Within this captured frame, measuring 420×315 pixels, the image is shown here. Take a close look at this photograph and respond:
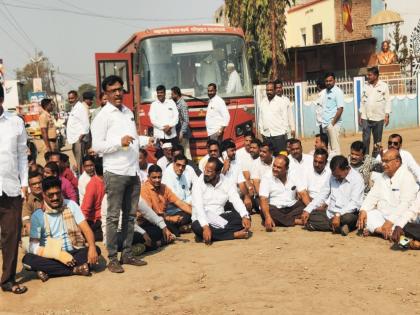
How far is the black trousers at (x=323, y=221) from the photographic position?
7.21 m

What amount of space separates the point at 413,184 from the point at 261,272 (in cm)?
217

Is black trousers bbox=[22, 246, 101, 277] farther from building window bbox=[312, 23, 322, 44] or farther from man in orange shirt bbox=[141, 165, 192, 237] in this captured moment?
building window bbox=[312, 23, 322, 44]

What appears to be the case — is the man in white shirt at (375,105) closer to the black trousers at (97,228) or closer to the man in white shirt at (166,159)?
the man in white shirt at (166,159)

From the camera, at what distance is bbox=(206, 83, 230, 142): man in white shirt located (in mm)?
10445

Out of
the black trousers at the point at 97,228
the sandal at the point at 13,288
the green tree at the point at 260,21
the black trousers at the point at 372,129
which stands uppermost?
the green tree at the point at 260,21

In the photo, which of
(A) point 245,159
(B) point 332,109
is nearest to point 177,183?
(A) point 245,159

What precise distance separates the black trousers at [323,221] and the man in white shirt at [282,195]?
0.24 m

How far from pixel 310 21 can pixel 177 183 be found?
92.1 feet

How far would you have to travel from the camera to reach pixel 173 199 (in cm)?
770

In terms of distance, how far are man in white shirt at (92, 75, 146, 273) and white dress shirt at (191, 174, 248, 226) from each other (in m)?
1.38

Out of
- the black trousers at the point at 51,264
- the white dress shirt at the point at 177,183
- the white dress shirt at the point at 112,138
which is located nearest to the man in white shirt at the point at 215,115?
the white dress shirt at the point at 177,183

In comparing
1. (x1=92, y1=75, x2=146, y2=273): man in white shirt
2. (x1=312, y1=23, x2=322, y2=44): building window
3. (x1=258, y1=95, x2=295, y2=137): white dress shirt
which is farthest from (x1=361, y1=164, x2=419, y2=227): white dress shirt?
(x1=312, y1=23, x2=322, y2=44): building window

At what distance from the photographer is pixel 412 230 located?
625 cm

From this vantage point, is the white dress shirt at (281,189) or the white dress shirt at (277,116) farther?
the white dress shirt at (277,116)
